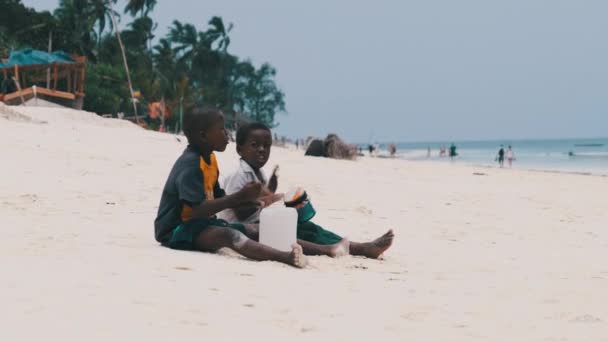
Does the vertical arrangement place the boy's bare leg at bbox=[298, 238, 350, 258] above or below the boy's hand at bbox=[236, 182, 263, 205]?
below

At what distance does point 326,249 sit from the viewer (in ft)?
15.4

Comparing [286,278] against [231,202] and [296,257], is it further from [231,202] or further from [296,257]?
[231,202]

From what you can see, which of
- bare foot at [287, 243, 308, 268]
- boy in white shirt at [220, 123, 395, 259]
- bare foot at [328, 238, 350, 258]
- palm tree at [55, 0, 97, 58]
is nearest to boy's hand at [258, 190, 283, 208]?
boy in white shirt at [220, 123, 395, 259]

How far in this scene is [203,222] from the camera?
14.4 feet

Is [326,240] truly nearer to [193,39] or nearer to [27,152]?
[27,152]

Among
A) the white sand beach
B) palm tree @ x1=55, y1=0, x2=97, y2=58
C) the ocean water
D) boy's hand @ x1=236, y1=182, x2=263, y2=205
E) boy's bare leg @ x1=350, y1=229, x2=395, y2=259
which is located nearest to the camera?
the white sand beach

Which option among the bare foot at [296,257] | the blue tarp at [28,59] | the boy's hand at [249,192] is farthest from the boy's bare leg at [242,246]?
the blue tarp at [28,59]

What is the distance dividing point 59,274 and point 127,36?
58.1m

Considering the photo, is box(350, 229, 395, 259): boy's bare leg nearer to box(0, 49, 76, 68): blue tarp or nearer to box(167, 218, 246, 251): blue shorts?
box(167, 218, 246, 251): blue shorts

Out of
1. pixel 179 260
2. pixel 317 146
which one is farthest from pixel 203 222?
pixel 317 146

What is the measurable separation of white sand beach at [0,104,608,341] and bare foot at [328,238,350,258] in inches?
6.2

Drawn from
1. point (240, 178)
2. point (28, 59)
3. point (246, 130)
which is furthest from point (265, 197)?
point (28, 59)

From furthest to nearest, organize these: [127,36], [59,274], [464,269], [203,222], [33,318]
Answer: [127,36]
[464,269]
[203,222]
[59,274]
[33,318]

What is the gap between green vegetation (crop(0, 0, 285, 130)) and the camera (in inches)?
1513
